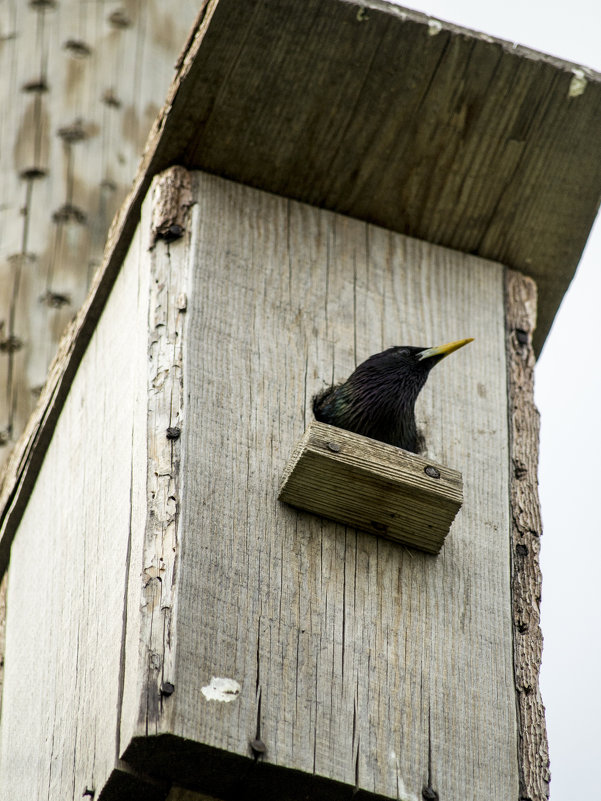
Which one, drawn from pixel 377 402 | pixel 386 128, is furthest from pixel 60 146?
pixel 377 402

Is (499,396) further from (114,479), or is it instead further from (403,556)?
(114,479)

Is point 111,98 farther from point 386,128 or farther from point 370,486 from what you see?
point 370,486

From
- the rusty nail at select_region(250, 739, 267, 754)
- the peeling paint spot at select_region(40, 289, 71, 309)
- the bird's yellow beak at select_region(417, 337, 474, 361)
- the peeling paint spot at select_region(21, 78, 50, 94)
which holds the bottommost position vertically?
the peeling paint spot at select_region(40, 289, 71, 309)

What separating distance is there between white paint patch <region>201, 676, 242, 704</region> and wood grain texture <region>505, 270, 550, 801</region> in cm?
78

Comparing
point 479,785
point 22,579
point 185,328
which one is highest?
point 185,328

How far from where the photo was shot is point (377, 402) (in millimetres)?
4223

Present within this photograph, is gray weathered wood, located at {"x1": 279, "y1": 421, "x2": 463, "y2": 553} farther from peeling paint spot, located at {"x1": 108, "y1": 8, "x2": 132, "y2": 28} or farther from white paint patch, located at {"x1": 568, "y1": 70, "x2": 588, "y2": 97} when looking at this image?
peeling paint spot, located at {"x1": 108, "y1": 8, "x2": 132, "y2": 28}

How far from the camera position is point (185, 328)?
4.16 metres

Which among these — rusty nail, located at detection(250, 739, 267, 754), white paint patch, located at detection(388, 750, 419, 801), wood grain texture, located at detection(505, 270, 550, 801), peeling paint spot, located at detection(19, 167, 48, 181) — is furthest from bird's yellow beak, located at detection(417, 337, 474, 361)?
peeling paint spot, located at detection(19, 167, 48, 181)

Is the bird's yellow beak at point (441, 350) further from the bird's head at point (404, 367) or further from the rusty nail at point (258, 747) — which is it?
the rusty nail at point (258, 747)

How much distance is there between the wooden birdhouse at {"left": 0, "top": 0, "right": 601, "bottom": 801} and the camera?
361 centimetres

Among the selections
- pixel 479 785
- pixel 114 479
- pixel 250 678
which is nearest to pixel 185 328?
pixel 114 479

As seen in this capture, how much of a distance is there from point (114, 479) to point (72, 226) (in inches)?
72.5

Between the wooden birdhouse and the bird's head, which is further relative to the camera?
the bird's head
